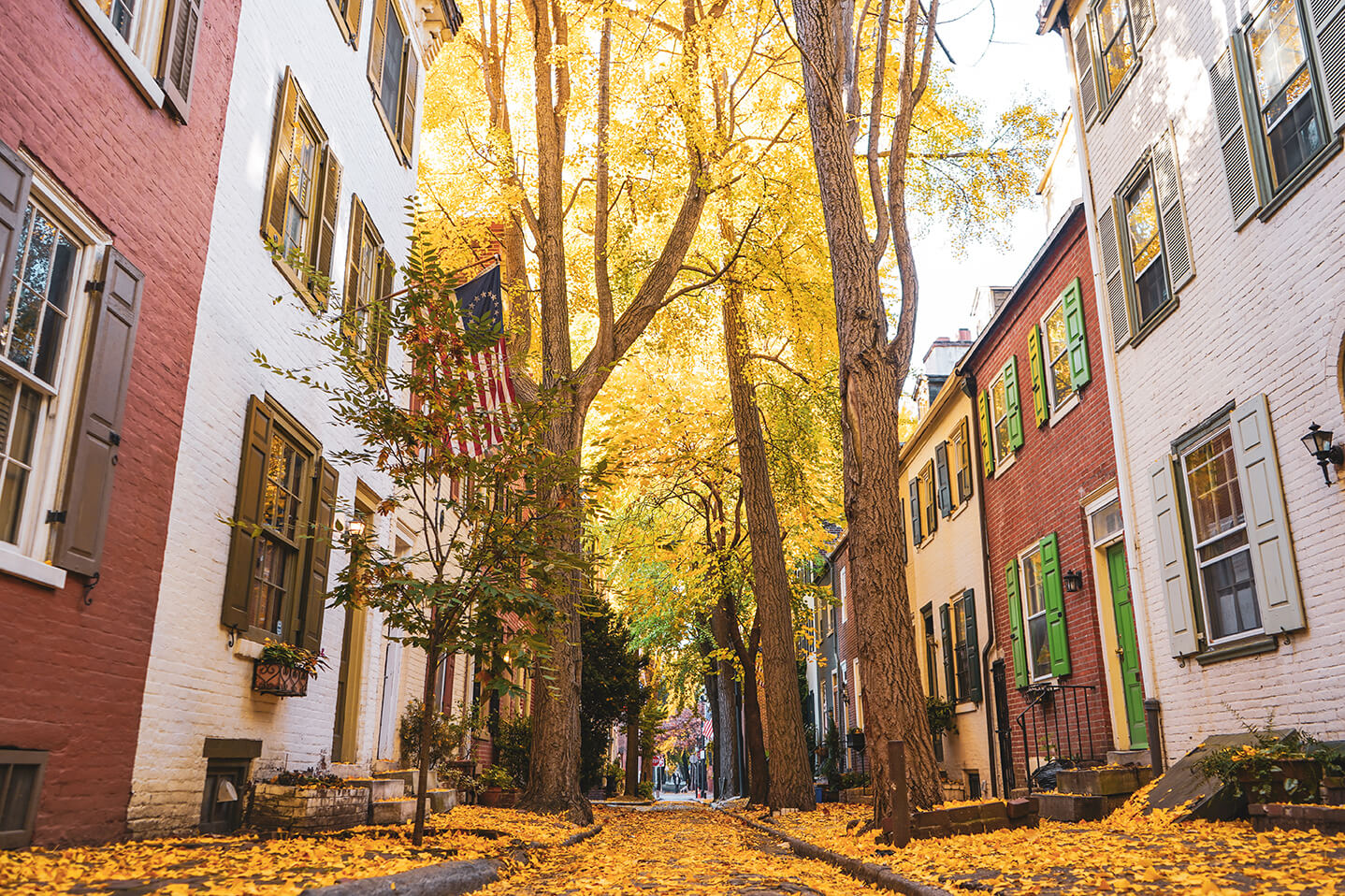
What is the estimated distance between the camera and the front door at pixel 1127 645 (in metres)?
10.8

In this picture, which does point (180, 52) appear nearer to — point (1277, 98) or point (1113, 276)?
point (1277, 98)

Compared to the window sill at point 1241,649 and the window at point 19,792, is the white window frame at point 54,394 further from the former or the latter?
the window sill at point 1241,649

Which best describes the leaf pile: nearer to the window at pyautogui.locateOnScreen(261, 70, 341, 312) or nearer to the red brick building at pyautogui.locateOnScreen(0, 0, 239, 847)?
the red brick building at pyautogui.locateOnScreen(0, 0, 239, 847)

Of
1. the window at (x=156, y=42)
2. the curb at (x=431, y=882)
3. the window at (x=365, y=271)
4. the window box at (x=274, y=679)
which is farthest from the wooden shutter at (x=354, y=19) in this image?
the curb at (x=431, y=882)

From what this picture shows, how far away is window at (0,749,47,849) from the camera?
16.0 ft

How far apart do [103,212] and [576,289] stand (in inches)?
506

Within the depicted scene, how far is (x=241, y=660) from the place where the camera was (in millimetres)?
7906

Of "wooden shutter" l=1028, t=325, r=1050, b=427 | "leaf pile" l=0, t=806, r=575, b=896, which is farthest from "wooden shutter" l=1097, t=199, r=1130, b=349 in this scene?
"leaf pile" l=0, t=806, r=575, b=896

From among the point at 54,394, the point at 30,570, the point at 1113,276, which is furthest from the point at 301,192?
the point at 1113,276

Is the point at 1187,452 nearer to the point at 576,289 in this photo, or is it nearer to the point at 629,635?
the point at 576,289

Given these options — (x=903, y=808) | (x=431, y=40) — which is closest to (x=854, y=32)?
(x=431, y=40)

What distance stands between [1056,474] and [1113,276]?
9.54 ft

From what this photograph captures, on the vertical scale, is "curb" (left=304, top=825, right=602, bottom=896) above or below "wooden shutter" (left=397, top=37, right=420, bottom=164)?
below

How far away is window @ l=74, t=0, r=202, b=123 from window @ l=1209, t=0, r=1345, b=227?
7.87 m
